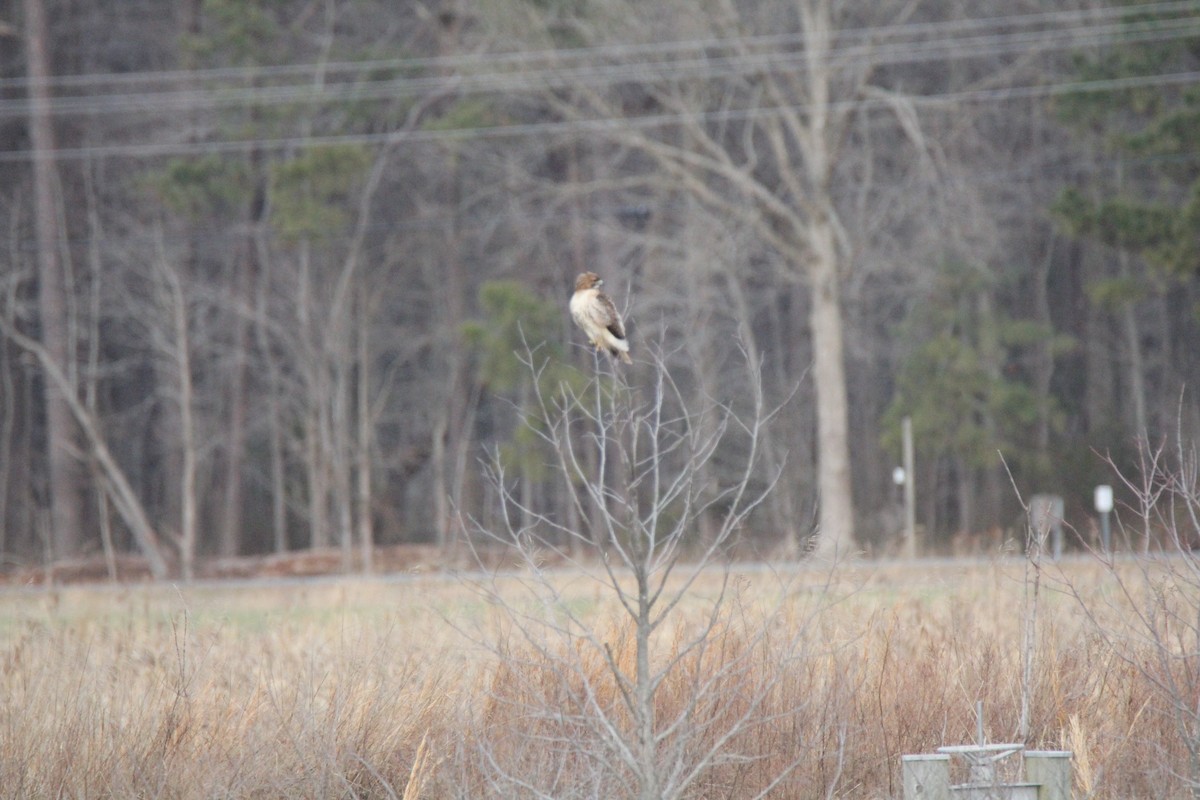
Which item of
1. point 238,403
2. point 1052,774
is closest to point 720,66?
point 238,403

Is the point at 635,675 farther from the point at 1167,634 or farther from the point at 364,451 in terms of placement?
the point at 364,451

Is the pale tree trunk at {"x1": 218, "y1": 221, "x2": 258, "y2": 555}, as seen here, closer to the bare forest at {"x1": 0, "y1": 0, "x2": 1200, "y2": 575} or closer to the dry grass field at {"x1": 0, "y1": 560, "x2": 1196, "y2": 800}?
the bare forest at {"x1": 0, "y1": 0, "x2": 1200, "y2": 575}

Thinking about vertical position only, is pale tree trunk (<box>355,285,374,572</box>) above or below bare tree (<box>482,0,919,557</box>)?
below

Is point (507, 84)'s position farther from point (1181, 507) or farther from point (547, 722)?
point (547, 722)

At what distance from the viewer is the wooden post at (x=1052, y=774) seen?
5.48m

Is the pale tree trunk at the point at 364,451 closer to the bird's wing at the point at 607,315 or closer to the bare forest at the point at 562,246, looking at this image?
the bare forest at the point at 562,246

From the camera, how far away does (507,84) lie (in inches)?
849

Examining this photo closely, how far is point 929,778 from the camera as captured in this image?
539 cm

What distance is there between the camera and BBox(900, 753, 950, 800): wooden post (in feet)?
17.6

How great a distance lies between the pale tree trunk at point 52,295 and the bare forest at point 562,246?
88 mm

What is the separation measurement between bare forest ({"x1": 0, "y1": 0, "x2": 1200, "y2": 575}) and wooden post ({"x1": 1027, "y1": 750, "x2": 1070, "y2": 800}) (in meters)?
11.8

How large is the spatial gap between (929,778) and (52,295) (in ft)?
84.1

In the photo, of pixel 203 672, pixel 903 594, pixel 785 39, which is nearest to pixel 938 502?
pixel 785 39

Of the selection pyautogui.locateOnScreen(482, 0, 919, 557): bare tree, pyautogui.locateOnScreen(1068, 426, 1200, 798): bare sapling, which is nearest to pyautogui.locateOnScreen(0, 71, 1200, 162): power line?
pyautogui.locateOnScreen(482, 0, 919, 557): bare tree
